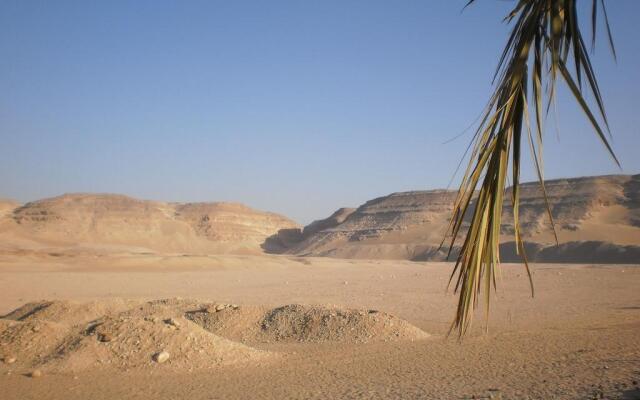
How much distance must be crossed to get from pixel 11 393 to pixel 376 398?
17.8ft

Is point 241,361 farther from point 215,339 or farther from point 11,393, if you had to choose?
point 11,393

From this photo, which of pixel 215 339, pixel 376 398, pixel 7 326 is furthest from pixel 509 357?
pixel 7 326

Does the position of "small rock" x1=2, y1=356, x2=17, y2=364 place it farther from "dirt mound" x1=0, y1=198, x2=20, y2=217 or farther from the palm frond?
"dirt mound" x1=0, y1=198, x2=20, y2=217

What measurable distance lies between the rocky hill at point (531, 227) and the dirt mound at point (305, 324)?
3613 cm

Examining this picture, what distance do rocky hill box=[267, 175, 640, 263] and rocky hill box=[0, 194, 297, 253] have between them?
7514mm

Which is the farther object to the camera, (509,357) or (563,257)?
(563,257)

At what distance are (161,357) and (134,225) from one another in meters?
85.2

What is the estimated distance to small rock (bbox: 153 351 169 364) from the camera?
918 cm

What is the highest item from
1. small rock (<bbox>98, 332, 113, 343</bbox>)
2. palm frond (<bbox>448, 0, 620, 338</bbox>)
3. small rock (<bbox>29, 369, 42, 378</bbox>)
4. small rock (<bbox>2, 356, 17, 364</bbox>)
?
palm frond (<bbox>448, 0, 620, 338</bbox>)

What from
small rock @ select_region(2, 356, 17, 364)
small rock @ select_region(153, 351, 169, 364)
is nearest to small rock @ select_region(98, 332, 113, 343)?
small rock @ select_region(153, 351, 169, 364)

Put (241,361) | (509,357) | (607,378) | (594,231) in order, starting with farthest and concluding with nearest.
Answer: (594,231) → (241,361) → (509,357) → (607,378)

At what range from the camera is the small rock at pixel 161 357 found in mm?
9180

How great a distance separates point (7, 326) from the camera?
10.5 metres

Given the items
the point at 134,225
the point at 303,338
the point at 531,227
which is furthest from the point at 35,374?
the point at 134,225
